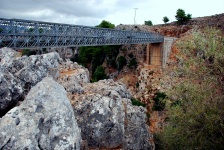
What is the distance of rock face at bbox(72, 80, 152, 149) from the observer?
1291 cm

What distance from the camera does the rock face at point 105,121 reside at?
508 inches

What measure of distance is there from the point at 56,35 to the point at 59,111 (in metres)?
18.5

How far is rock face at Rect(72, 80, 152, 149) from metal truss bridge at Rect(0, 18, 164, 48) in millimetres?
10772

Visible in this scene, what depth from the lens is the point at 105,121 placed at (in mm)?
13148

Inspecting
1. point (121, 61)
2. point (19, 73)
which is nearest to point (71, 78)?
point (19, 73)

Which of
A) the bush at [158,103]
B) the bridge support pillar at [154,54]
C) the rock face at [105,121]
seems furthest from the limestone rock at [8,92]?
the bridge support pillar at [154,54]

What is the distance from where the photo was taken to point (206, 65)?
13820 millimetres

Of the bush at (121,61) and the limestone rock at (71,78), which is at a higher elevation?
the limestone rock at (71,78)

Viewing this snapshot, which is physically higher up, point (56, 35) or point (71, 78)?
point (56, 35)

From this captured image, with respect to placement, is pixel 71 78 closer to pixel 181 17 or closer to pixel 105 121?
pixel 105 121

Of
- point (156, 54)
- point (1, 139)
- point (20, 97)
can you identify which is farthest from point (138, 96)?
point (1, 139)

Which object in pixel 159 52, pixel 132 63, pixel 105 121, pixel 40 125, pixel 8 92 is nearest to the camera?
pixel 40 125

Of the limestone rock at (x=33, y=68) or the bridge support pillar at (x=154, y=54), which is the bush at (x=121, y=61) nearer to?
the bridge support pillar at (x=154, y=54)

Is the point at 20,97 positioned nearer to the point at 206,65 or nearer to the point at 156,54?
the point at 206,65
